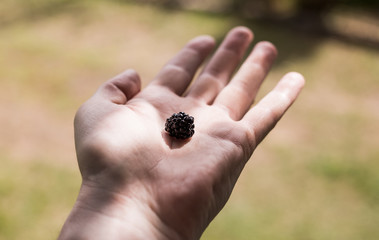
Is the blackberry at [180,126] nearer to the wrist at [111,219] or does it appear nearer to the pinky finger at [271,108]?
the pinky finger at [271,108]

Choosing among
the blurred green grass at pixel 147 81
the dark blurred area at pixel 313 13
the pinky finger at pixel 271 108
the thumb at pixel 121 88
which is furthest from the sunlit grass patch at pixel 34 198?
the dark blurred area at pixel 313 13

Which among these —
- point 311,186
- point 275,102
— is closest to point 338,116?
point 311,186

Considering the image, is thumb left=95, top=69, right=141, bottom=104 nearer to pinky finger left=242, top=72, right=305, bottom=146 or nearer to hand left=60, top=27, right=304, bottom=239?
hand left=60, top=27, right=304, bottom=239

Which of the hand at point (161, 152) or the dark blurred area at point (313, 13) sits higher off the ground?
the hand at point (161, 152)

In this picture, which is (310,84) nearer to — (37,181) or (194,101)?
(194,101)

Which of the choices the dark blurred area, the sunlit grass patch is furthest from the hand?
the dark blurred area

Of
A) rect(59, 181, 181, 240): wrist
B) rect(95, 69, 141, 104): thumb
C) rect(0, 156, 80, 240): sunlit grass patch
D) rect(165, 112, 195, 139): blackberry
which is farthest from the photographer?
rect(0, 156, 80, 240): sunlit grass patch
